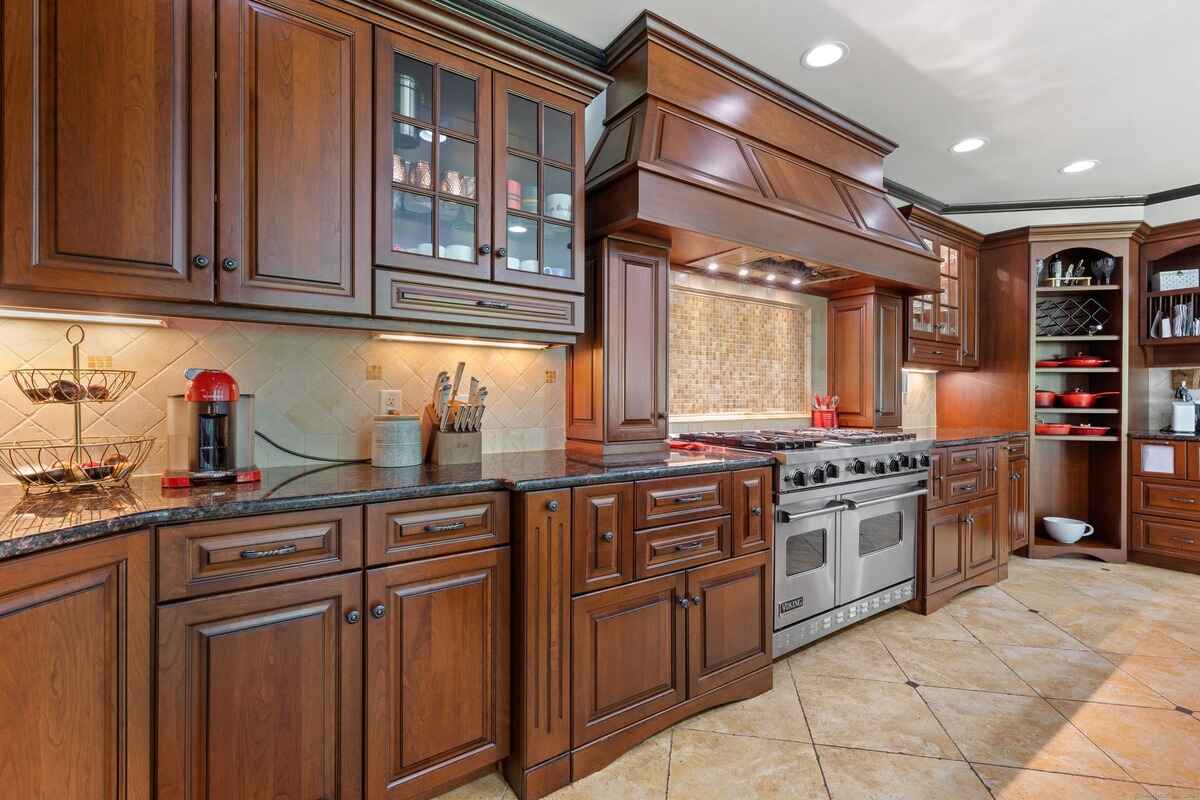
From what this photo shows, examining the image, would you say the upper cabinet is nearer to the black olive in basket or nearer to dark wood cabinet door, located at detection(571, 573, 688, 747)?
dark wood cabinet door, located at detection(571, 573, 688, 747)

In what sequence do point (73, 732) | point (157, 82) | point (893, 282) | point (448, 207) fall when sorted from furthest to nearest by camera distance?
point (893, 282)
point (448, 207)
point (157, 82)
point (73, 732)

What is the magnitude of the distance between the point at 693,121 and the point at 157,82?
1863 mm

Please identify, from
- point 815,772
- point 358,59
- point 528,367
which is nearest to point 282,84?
point 358,59

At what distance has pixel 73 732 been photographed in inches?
42.8

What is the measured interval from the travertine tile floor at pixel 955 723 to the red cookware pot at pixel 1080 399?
5.85ft

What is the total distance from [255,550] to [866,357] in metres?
3.41

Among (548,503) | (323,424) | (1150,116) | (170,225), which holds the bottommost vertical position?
(548,503)

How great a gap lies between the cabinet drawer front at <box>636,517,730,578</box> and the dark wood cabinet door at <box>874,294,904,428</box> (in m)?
1.93

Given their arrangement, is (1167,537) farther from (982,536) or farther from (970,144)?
(970,144)

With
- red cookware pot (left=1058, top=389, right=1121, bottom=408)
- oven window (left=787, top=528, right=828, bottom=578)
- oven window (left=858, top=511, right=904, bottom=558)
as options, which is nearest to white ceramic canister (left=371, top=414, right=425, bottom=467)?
oven window (left=787, top=528, right=828, bottom=578)

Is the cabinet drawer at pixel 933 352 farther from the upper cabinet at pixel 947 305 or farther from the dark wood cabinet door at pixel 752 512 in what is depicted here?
the dark wood cabinet door at pixel 752 512

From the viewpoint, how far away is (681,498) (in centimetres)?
196

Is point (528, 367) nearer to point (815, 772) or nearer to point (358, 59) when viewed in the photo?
point (358, 59)

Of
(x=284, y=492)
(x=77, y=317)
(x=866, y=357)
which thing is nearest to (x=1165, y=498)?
(x=866, y=357)
